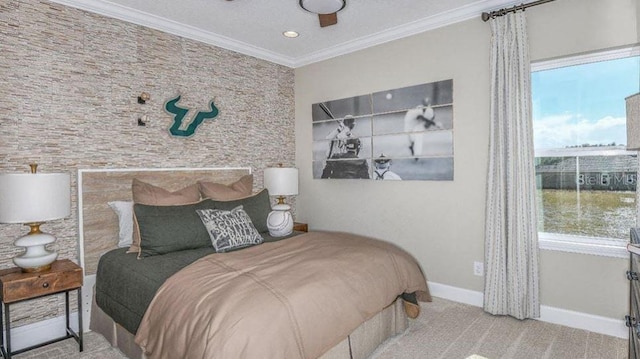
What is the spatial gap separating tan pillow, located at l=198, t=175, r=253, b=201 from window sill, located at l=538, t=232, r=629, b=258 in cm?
273

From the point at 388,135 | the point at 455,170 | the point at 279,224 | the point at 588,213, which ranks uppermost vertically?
the point at 388,135

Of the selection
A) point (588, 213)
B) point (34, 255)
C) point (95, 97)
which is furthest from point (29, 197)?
point (588, 213)

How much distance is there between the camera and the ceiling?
2.99m

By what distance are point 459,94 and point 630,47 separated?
3.96ft

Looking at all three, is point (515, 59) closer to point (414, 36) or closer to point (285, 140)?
point (414, 36)

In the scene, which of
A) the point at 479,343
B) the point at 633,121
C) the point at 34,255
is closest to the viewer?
the point at 633,121

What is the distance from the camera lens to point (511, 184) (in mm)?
2879

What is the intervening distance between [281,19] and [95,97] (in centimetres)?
177

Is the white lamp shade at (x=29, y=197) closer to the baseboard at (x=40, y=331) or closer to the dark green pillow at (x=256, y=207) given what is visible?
the baseboard at (x=40, y=331)

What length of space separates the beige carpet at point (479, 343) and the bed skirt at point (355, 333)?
69mm

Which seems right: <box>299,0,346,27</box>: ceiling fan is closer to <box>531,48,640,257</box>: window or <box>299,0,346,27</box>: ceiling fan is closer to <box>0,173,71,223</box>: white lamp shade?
<box>531,48,640,257</box>: window

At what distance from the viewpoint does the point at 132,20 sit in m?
3.12

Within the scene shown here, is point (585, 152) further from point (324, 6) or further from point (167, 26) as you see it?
point (167, 26)

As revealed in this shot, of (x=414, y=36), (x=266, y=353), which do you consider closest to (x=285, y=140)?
(x=414, y=36)
